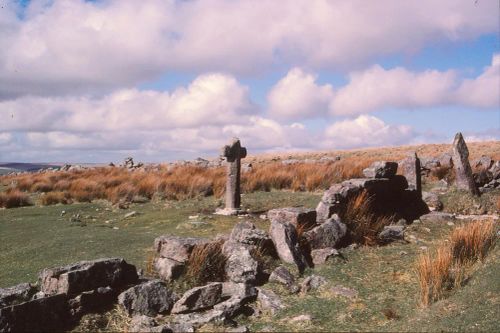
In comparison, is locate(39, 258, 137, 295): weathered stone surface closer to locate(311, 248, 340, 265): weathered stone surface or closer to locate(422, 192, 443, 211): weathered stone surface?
locate(311, 248, 340, 265): weathered stone surface

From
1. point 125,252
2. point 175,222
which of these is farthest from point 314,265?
point 175,222

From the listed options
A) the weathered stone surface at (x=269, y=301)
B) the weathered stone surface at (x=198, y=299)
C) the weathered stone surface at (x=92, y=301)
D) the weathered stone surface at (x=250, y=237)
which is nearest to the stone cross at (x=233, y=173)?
the weathered stone surface at (x=250, y=237)

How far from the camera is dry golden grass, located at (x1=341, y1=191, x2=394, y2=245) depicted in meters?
10.4

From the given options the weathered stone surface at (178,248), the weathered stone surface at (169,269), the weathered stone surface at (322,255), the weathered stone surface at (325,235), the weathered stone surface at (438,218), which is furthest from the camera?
the weathered stone surface at (438,218)

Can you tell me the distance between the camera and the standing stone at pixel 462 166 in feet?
50.5

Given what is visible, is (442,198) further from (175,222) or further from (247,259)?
(247,259)

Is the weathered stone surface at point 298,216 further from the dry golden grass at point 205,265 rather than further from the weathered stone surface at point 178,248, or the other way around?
the weathered stone surface at point 178,248

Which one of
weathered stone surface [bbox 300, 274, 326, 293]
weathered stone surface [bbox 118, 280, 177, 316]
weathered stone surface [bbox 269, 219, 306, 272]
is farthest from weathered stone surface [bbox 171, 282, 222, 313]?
weathered stone surface [bbox 269, 219, 306, 272]

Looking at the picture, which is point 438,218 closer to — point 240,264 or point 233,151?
point 233,151

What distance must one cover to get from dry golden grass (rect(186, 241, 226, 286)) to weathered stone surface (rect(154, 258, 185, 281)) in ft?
0.46

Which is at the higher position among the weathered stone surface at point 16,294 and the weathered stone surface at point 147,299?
the weathered stone surface at point 16,294

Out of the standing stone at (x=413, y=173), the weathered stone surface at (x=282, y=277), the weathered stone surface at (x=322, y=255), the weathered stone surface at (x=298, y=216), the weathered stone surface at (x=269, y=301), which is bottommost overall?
the weathered stone surface at (x=269, y=301)

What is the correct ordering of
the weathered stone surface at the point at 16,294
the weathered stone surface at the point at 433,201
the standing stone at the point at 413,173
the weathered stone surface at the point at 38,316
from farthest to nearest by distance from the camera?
1. the standing stone at the point at 413,173
2. the weathered stone surface at the point at 433,201
3. the weathered stone surface at the point at 16,294
4. the weathered stone surface at the point at 38,316

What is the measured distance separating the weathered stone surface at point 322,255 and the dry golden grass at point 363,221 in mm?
1268
